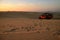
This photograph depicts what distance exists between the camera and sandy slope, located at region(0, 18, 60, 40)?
82 cm

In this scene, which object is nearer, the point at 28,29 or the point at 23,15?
the point at 28,29

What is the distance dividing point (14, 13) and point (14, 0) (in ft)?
0.37

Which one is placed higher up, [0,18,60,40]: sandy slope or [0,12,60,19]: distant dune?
[0,12,60,19]: distant dune

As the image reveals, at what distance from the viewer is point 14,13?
3.32 feet

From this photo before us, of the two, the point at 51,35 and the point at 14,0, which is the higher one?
the point at 14,0

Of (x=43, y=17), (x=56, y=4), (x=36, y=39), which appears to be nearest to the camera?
(x=36, y=39)

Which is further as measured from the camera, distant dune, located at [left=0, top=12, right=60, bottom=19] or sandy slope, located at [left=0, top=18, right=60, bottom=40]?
distant dune, located at [left=0, top=12, right=60, bottom=19]

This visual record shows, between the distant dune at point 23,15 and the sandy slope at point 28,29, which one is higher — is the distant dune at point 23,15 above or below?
above

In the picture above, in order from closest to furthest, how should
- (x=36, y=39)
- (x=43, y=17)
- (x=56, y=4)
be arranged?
(x=36, y=39) → (x=43, y=17) → (x=56, y=4)

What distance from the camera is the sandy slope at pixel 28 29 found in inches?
32.4

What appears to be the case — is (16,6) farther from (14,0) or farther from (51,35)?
(51,35)

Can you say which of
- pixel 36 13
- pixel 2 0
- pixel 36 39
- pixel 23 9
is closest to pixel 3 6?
pixel 2 0

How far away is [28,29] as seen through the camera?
868mm

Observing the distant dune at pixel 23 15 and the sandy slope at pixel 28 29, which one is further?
the distant dune at pixel 23 15
